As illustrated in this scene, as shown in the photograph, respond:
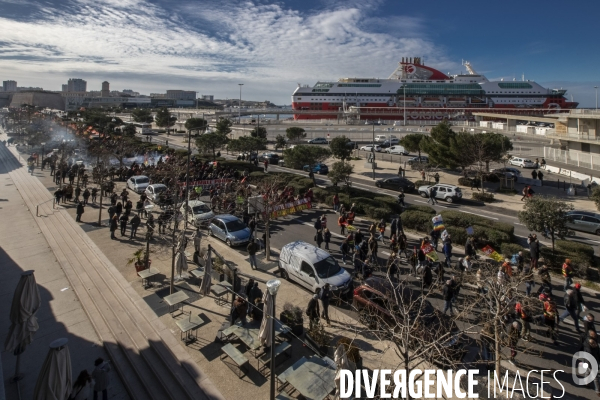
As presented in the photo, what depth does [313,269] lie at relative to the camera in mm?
10156

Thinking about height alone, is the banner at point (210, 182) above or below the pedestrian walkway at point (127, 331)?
above

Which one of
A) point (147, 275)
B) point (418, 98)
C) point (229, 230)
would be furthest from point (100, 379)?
point (418, 98)

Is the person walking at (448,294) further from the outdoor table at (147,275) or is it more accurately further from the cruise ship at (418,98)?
the cruise ship at (418,98)

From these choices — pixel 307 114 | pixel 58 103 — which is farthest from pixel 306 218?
pixel 58 103

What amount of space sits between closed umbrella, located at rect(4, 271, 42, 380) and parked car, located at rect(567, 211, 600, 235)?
2133cm

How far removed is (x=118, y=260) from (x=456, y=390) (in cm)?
1163

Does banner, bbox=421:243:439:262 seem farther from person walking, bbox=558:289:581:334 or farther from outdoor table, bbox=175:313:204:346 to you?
outdoor table, bbox=175:313:204:346

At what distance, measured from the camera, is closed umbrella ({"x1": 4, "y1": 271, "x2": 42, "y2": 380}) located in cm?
674

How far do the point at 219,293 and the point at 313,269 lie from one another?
276 cm

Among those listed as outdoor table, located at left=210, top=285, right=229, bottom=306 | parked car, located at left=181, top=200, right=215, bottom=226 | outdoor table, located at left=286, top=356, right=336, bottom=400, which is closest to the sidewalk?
outdoor table, located at left=210, top=285, right=229, bottom=306

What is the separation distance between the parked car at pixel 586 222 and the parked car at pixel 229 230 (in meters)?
15.9

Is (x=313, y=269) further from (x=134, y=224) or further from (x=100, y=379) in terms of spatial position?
(x=134, y=224)

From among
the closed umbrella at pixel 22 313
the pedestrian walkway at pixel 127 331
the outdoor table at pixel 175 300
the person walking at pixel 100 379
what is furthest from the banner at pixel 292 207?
the person walking at pixel 100 379

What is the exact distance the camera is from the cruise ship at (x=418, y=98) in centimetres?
9006
